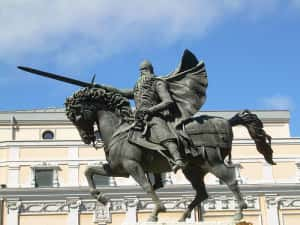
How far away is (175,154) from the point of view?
888 cm

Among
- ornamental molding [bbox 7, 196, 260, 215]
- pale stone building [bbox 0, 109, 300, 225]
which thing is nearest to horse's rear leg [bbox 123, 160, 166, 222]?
pale stone building [bbox 0, 109, 300, 225]

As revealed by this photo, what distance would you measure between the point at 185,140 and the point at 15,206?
3103 centimetres

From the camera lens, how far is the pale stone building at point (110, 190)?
3856 cm

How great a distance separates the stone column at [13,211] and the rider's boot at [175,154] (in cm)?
3099

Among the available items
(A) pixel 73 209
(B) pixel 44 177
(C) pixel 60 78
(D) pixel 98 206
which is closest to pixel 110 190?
(D) pixel 98 206

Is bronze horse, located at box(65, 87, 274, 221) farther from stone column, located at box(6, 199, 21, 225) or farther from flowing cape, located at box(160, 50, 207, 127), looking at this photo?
stone column, located at box(6, 199, 21, 225)

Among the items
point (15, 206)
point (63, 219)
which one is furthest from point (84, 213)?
point (15, 206)

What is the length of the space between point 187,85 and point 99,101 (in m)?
1.40

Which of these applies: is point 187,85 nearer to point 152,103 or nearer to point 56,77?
point 152,103

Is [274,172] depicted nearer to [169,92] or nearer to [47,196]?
[47,196]

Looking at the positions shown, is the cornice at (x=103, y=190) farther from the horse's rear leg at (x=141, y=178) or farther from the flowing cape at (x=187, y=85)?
the horse's rear leg at (x=141, y=178)

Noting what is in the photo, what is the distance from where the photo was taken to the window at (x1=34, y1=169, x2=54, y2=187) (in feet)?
130

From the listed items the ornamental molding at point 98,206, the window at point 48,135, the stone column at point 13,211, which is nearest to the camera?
the stone column at point 13,211

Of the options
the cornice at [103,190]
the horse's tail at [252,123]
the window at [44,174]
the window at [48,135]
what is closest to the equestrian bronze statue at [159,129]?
the horse's tail at [252,123]
